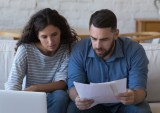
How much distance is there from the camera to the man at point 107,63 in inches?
62.0

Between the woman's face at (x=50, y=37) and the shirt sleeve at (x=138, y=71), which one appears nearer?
the shirt sleeve at (x=138, y=71)

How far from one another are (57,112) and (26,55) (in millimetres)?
345

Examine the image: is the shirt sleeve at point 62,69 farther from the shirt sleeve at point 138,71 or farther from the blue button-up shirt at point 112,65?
the shirt sleeve at point 138,71

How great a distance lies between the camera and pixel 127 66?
5.36ft

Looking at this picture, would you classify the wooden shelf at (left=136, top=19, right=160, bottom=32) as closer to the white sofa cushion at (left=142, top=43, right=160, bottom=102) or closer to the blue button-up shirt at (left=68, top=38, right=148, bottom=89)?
the white sofa cushion at (left=142, top=43, right=160, bottom=102)

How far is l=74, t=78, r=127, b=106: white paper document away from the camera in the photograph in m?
1.36

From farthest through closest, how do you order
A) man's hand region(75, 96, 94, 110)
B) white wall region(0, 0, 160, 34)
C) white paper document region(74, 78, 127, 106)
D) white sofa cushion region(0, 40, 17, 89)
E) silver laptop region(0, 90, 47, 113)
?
1. white wall region(0, 0, 160, 34)
2. white sofa cushion region(0, 40, 17, 89)
3. man's hand region(75, 96, 94, 110)
4. white paper document region(74, 78, 127, 106)
5. silver laptop region(0, 90, 47, 113)

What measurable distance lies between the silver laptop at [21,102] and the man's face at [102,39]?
0.58 meters

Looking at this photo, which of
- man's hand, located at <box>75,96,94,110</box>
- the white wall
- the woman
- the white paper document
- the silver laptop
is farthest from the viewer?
the white wall

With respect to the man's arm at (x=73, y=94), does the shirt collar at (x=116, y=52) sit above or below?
above

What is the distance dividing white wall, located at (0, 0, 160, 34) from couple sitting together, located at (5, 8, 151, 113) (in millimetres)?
1074

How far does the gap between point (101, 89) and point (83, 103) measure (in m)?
0.13

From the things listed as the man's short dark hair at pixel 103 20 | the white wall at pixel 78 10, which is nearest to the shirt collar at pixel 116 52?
the man's short dark hair at pixel 103 20

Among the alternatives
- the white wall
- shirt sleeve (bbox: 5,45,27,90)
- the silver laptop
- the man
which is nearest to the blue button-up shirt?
the man
